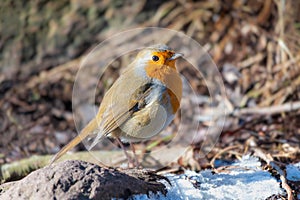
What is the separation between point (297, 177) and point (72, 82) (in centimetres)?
311

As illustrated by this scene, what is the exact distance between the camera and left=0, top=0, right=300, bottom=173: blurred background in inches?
188

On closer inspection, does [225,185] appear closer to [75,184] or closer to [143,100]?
[143,100]

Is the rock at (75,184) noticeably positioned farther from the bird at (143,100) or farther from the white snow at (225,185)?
the bird at (143,100)

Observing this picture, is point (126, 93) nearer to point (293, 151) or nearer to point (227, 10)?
point (293, 151)

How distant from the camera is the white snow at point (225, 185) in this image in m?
2.71

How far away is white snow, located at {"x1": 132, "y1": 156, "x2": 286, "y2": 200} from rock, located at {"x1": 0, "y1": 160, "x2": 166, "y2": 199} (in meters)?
0.20

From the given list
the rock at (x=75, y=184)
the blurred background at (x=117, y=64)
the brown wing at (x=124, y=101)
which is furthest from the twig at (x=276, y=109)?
the rock at (x=75, y=184)

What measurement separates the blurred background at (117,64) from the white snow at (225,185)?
140cm

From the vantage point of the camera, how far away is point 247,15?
577 cm

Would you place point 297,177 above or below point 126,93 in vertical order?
below

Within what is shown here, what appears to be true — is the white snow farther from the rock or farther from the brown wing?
the brown wing

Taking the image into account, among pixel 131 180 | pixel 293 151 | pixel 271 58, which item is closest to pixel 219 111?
pixel 271 58

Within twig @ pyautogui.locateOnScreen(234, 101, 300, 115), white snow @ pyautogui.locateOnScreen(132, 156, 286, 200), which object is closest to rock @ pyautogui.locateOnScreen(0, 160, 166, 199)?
white snow @ pyautogui.locateOnScreen(132, 156, 286, 200)

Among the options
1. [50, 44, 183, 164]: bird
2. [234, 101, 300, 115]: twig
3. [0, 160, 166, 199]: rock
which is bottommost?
[234, 101, 300, 115]: twig
